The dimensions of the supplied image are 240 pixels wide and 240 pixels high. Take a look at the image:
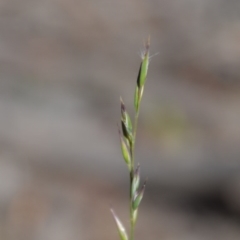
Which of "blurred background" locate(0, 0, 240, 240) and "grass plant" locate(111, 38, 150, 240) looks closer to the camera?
"grass plant" locate(111, 38, 150, 240)

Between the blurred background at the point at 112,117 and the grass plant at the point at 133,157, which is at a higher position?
the grass plant at the point at 133,157

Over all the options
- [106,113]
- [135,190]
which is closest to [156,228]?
[106,113]

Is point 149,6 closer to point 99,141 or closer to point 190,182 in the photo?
point 99,141

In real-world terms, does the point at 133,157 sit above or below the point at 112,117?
above

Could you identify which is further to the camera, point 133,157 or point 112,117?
point 112,117

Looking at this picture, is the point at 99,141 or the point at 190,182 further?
the point at 99,141

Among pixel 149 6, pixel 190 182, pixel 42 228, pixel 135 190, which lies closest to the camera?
pixel 135 190

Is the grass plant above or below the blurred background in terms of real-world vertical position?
above

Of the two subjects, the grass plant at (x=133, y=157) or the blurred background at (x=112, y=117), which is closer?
the grass plant at (x=133, y=157)
